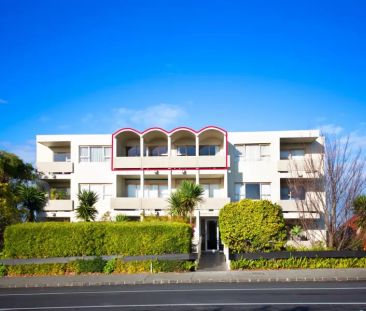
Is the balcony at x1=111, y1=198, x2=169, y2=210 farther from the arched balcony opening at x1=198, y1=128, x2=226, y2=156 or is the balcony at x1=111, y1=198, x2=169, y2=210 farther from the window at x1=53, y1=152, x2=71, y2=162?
the window at x1=53, y1=152, x2=71, y2=162

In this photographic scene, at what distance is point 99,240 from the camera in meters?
22.5

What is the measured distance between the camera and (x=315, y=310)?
39.0 feet

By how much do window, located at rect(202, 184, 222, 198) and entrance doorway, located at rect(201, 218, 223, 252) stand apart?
7.75ft

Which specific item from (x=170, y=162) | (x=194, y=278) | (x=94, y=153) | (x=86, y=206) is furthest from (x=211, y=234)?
(x=194, y=278)

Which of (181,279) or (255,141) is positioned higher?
(255,141)

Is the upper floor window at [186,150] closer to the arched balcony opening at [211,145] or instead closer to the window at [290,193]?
the arched balcony opening at [211,145]

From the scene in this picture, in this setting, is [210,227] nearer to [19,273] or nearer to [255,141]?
[255,141]

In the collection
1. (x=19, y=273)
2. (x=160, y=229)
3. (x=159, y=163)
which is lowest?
(x=19, y=273)

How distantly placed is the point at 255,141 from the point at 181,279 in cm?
1785

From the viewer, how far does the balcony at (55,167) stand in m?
35.9

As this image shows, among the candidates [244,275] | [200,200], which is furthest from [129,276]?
[200,200]

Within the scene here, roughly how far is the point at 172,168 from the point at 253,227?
41.0 ft

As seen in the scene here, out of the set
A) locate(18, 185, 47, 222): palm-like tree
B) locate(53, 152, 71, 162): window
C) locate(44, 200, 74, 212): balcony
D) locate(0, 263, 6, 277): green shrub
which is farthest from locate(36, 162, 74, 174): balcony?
locate(0, 263, 6, 277): green shrub

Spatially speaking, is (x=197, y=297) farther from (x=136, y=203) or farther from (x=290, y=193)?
(x=290, y=193)
